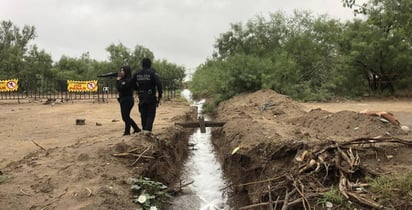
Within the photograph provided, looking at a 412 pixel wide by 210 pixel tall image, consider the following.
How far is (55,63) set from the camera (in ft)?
170

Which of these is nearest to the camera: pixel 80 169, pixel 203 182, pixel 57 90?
pixel 80 169

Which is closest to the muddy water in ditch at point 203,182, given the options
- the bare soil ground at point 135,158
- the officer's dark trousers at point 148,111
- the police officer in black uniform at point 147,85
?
the bare soil ground at point 135,158

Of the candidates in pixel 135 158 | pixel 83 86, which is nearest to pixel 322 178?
pixel 135 158

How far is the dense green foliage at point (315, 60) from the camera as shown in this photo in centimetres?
2503

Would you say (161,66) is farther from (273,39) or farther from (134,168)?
(134,168)

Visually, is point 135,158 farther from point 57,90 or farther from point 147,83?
point 57,90

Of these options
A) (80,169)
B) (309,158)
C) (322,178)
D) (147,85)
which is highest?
(147,85)

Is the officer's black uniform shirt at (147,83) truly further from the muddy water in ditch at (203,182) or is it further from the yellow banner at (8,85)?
the yellow banner at (8,85)

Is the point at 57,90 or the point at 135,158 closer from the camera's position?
the point at 135,158

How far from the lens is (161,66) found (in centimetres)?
5816

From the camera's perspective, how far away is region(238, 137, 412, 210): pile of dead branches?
5527 millimetres

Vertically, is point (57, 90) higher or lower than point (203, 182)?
higher

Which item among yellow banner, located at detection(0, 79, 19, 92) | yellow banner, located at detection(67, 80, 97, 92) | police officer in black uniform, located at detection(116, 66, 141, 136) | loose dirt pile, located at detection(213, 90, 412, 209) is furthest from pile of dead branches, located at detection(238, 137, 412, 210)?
yellow banner, located at detection(67, 80, 97, 92)

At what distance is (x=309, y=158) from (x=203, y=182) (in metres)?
4.26
